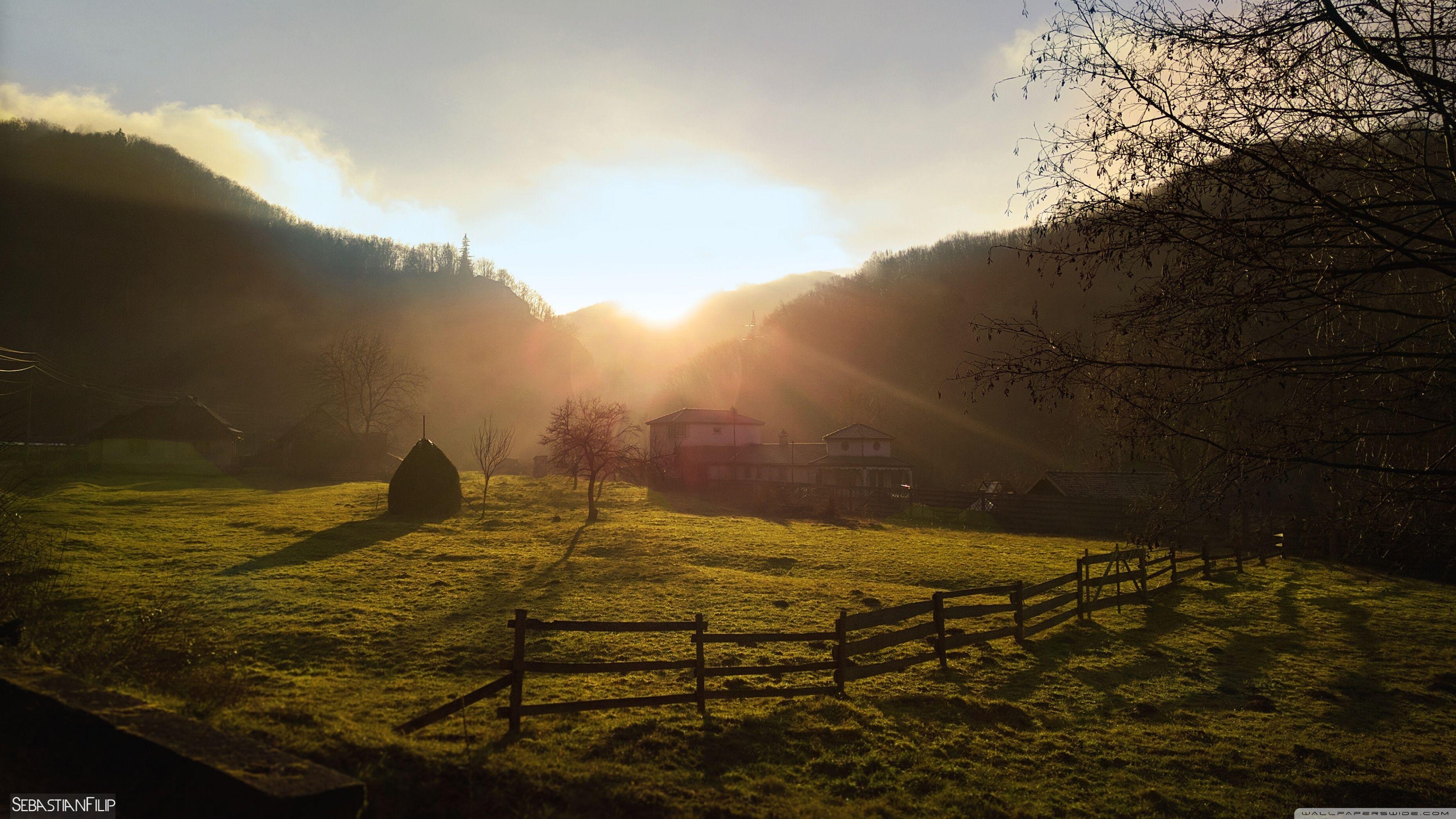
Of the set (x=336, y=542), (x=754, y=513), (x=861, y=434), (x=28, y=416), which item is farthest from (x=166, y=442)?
(x=861, y=434)

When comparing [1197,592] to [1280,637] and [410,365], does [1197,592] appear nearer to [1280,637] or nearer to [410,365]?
[1280,637]

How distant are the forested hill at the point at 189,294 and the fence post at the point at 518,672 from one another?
3341 inches

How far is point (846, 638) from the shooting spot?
1025 cm

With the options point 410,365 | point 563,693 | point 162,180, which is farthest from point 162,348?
point 563,693

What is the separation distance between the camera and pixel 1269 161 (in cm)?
496

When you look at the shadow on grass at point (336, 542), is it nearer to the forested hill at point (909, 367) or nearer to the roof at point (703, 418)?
the roof at point (703, 418)

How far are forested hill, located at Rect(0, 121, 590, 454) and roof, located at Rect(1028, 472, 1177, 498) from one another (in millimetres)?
82088

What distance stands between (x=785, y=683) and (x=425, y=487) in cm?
2410

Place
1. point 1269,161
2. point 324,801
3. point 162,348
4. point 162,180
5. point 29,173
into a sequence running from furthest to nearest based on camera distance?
point 162,180 → point 29,173 → point 162,348 → point 1269,161 → point 324,801

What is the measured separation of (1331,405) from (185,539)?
2677 centimetres

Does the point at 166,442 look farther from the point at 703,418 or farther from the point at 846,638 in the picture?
the point at 846,638

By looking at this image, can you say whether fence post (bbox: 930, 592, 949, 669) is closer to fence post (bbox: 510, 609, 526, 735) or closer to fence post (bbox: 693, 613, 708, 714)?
fence post (bbox: 693, 613, 708, 714)

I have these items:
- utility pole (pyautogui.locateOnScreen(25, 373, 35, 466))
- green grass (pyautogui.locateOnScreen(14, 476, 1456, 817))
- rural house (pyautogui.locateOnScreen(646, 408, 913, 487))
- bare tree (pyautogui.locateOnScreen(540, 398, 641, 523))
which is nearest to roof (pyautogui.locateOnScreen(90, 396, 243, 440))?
utility pole (pyautogui.locateOnScreen(25, 373, 35, 466))

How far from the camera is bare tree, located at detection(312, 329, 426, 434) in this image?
65.4 m
